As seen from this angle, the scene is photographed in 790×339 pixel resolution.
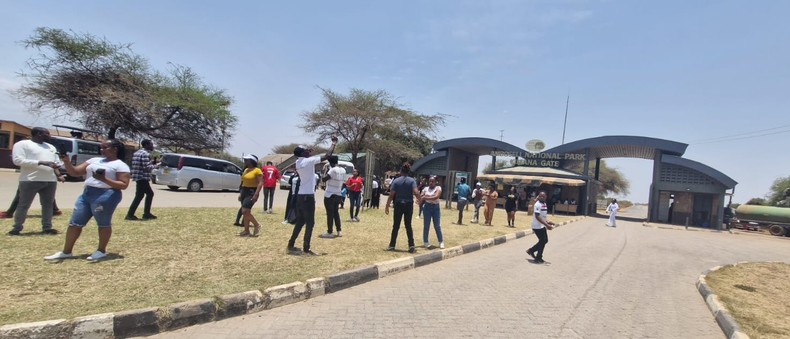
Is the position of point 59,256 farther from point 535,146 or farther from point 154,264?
point 535,146

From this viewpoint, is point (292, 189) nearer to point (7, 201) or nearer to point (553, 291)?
point (553, 291)

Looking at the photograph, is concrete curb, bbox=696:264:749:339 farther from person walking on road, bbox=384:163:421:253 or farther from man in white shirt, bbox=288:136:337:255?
man in white shirt, bbox=288:136:337:255

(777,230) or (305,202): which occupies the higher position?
(305,202)

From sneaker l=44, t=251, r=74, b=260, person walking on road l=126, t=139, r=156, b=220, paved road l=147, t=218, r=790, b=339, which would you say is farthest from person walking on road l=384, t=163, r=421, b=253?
person walking on road l=126, t=139, r=156, b=220

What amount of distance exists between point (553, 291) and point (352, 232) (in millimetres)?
5093

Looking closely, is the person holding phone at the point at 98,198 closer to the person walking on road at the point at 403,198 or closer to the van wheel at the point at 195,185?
the person walking on road at the point at 403,198

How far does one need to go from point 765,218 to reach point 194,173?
A: 1450 inches

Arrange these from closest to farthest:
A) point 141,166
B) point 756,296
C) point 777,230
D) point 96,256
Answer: point 96,256
point 756,296
point 141,166
point 777,230

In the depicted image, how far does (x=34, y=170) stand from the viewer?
257 inches

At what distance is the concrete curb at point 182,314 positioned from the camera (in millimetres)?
3463

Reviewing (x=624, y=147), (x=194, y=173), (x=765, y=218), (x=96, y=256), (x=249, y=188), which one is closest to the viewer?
(x=96, y=256)

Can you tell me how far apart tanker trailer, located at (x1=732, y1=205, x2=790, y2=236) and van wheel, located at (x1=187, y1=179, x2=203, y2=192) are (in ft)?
119

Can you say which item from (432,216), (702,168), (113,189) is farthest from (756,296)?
(702,168)

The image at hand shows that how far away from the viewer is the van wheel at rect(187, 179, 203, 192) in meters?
20.5
